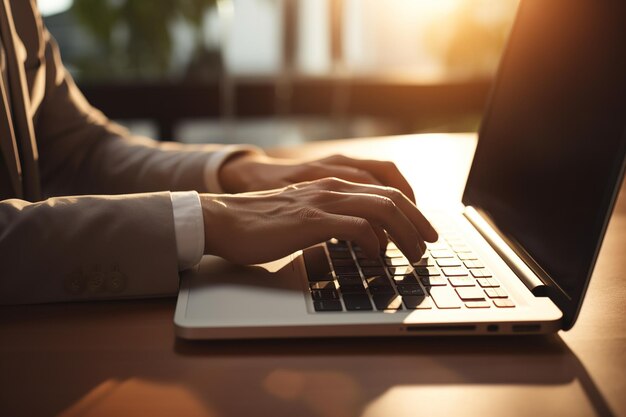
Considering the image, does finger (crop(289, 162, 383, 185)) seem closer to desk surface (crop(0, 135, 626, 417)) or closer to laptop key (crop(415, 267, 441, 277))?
laptop key (crop(415, 267, 441, 277))

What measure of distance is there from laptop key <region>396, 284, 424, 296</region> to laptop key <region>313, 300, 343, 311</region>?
7cm

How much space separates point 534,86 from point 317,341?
0.48 m

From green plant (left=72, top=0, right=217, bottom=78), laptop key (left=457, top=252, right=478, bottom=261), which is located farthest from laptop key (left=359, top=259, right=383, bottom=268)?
green plant (left=72, top=0, right=217, bottom=78)

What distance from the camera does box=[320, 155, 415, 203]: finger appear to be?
955mm

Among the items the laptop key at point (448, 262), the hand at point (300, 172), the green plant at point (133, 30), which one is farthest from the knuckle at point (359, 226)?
the green plant at point (133, 30)

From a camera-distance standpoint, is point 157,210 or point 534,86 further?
point 534,86

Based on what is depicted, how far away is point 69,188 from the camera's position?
1.25 meters

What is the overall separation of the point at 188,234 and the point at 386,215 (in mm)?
219

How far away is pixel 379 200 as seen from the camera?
0.76m

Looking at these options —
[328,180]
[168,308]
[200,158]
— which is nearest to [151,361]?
[168,308]

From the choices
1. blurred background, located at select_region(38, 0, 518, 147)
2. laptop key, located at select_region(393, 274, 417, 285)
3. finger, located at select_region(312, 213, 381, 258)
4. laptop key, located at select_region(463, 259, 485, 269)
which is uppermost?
finger, located at select_region(312, 213, 381, 258)

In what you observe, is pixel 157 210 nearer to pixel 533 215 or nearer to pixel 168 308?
pixel 168 308

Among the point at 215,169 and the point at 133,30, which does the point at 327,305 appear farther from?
the point at 133,30

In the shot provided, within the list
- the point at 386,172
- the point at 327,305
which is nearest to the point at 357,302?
the point at 327,305
